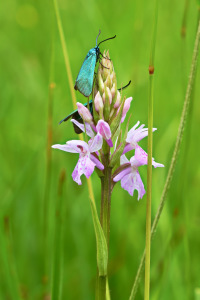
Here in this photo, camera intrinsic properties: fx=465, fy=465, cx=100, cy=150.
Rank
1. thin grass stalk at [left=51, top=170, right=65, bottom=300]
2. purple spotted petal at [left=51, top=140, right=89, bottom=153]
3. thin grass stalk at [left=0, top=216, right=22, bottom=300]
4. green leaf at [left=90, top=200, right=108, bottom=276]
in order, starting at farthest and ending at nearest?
thin grass stalk at [left=0, top=216, right=22, bottom=300] < thin grass stalk at [left=51, top=170, right=65, bottom=300] < purple spotted petal at [left=51, top=140, right=89, bottom=153] < green leaf at [left=90, top=200, right=108, bottom=276]

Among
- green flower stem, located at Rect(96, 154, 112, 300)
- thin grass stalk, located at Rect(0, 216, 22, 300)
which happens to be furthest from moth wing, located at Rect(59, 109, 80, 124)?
thin grass stalk, located at Rect(0, 216, 22, 300)

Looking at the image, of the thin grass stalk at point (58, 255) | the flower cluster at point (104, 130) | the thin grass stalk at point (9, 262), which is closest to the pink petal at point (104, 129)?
the flower cluster at point (104, 130)

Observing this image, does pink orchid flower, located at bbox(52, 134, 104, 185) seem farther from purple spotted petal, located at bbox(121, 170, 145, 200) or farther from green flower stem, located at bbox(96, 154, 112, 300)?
purple spotted petal, located at bbox(121, 170, 145, 200)

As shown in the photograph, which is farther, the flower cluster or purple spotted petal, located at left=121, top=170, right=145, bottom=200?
purple spotted petal, located at left=121, top=170, right=145, bottom=200

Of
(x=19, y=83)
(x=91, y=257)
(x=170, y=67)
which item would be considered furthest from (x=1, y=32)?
(x=91, y=257)

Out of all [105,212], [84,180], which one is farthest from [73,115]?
[84,180]

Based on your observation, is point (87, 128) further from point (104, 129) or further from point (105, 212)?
point (105, 212)

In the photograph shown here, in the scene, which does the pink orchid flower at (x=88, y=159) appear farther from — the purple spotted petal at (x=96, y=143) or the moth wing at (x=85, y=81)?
the moth wing at (x=85, y=81)
